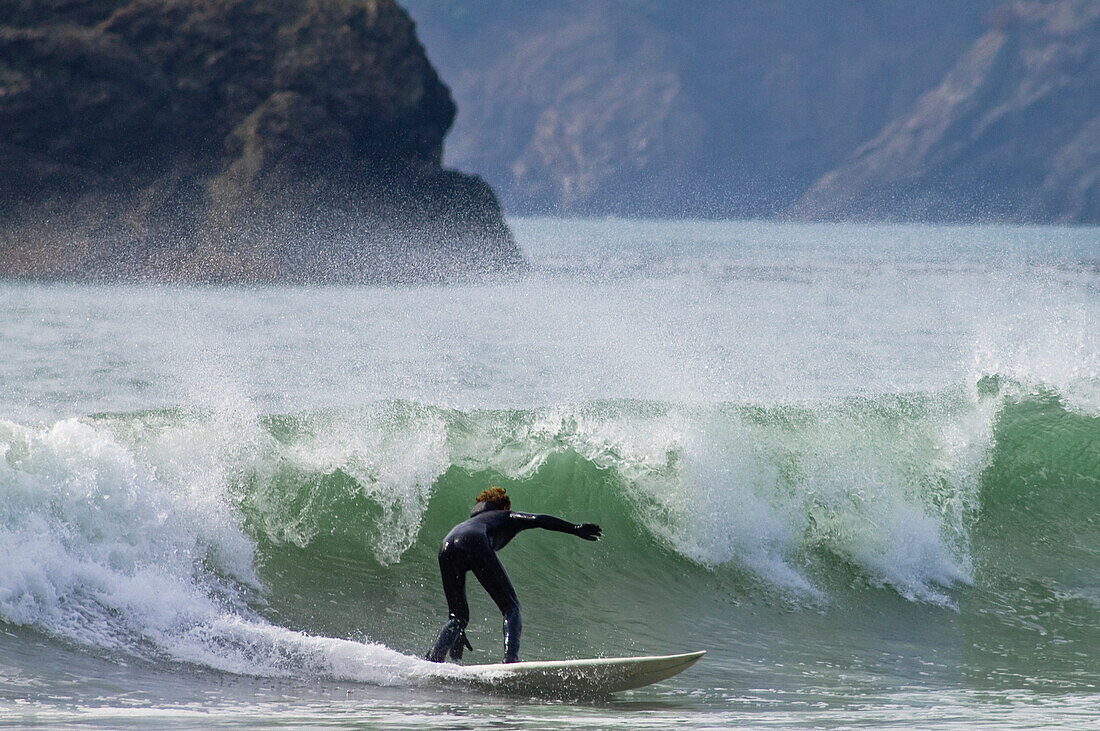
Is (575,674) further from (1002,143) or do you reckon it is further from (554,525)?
(1002,143)

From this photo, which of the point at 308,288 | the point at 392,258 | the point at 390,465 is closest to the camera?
the point at 390,465

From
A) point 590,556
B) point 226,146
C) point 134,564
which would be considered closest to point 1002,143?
point 226,146

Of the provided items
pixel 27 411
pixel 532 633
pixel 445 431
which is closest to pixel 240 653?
pixel 532 633

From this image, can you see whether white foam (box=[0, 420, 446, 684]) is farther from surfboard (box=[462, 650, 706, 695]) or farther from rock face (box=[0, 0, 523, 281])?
rock face (box=[0, 0, 523, 281])

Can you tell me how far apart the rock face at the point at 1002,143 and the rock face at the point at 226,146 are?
313 ft

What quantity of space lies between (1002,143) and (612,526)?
15179 cm

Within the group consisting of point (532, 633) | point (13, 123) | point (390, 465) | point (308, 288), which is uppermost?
point (13, 123)

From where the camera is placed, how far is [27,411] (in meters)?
19.0

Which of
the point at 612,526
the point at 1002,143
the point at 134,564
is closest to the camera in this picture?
the point at 134,564

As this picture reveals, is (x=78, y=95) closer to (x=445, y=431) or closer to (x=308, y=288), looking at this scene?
(x=308, y=288)

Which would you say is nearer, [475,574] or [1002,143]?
[475,574]

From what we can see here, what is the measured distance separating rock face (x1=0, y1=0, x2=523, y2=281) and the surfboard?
3964 centimetres

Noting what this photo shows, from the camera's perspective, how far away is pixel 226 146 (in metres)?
48.2

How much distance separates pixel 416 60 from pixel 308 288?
11817 millimetres
